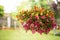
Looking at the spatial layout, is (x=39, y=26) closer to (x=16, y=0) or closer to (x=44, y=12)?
(x=44, y=12)

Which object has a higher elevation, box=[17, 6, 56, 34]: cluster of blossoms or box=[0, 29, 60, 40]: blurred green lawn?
box=[17, 6, 56, 34]: cluster of blossoms

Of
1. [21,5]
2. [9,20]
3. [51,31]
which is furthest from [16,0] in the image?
[51,31]

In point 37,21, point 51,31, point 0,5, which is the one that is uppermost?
point 0,5

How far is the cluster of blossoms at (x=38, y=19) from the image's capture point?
4.52ft

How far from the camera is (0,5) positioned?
1.41 m

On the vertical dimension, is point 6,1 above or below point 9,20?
above

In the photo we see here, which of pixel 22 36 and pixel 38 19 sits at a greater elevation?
pixel 38 19

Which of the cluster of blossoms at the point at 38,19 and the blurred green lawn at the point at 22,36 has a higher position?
the cluster of blossoms at the point at 38,19

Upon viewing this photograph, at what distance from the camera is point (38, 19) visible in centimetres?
138

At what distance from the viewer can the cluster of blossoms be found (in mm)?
1378

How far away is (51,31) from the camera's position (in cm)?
139

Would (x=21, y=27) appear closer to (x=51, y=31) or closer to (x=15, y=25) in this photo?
(x=15, y=25)

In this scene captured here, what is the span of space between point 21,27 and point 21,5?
23 cm

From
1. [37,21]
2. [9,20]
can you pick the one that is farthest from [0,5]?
[37,21]
